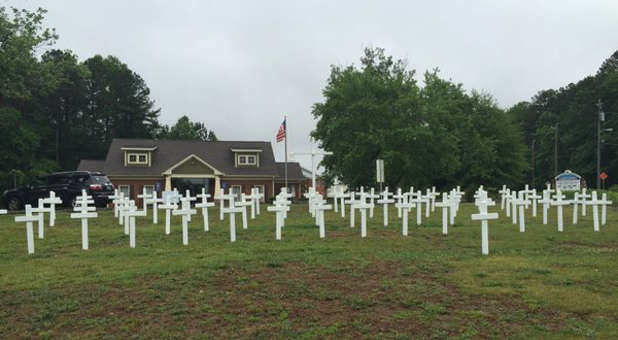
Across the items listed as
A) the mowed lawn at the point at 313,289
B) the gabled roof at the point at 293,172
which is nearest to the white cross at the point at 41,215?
the mowed lawn at the point at 313,289

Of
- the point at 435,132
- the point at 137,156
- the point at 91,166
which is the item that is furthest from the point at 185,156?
the point at 435,132

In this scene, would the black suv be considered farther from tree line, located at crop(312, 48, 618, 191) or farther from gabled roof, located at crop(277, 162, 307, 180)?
gabled roof, located at crop(277, 162, 307, 180)

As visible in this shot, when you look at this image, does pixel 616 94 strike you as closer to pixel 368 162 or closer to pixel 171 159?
pixel 368 162

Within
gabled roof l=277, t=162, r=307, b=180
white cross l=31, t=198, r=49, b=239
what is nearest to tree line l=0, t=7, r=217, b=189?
gabled roof l=277, t=162, r=307, b=180

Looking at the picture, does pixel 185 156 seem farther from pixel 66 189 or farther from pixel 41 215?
pixel 41 215

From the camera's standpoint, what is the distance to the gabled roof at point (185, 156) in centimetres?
4259

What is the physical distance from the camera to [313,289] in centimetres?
677

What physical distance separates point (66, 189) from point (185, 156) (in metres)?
21.0

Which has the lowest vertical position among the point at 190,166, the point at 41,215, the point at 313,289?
the point at 313,289

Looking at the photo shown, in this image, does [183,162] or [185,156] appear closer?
[183,162]

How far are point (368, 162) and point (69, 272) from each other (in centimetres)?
2955

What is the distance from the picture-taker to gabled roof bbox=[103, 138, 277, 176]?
42594 millimetres

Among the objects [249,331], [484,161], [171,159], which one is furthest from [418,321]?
[484,161]

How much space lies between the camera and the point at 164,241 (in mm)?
11297
